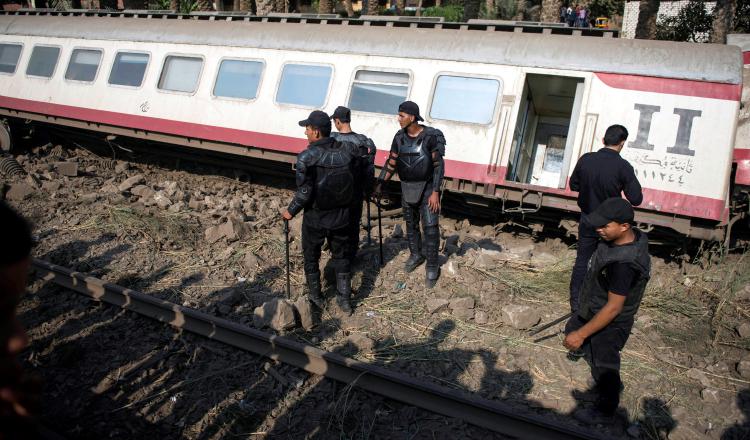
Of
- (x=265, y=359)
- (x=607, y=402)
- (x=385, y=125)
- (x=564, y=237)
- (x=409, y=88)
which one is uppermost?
(x=409, y=88)

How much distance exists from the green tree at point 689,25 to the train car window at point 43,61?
19.4 meters

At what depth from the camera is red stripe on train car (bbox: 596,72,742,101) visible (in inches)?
267

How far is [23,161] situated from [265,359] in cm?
905

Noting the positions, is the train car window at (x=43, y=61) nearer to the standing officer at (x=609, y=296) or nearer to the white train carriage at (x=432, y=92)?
the white train carriage at (x=432, y=92)

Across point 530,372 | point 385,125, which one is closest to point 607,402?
point 530,372

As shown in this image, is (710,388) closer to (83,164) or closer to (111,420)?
(111,420)

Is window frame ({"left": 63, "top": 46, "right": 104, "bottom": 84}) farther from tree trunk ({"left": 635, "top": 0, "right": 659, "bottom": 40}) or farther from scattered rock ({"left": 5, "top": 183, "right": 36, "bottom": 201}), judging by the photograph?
tree trunk ({"left": 635, "top": 0, "right": 659, "bottom": 40})

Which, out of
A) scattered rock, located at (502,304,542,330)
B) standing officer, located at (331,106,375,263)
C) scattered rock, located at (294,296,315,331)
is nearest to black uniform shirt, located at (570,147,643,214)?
scattered rock, located at (502,304,542,330)

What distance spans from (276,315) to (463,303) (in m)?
2.01

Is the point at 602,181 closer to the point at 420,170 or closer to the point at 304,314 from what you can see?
the point at 420,170

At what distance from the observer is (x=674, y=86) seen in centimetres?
702

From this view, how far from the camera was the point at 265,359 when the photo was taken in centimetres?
478

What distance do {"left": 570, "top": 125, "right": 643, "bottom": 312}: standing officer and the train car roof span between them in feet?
8.61

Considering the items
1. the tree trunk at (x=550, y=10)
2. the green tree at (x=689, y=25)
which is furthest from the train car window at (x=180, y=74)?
the green tree at (x=689, y=25)
